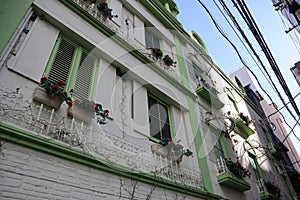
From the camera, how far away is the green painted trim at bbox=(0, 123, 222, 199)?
252 centimetres

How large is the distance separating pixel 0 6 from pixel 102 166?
3.04 metres

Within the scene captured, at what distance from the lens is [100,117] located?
3.86 m

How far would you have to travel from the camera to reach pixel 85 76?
421 centimetres

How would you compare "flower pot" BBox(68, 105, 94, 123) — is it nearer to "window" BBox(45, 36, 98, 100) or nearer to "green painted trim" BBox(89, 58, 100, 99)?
"window" BBox(45, 36, 98, 100)

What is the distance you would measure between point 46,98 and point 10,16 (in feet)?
4.88

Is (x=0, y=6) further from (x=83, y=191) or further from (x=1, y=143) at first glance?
(x=83, y=191)

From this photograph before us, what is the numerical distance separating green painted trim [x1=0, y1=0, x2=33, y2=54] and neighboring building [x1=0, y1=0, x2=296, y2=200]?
0.02m

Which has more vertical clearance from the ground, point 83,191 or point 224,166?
point 224,166

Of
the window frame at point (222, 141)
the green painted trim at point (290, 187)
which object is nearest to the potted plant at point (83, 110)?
the window frame at point (222, 141)

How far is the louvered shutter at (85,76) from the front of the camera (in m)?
3.93

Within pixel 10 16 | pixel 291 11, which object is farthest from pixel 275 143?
pixel 10 16

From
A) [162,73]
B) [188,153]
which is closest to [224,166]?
[188,153]

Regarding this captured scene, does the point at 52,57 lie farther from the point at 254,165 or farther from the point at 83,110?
the point at 254,165

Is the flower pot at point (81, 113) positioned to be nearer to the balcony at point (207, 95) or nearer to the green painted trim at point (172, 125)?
the green painted trim at point (172, 125)
